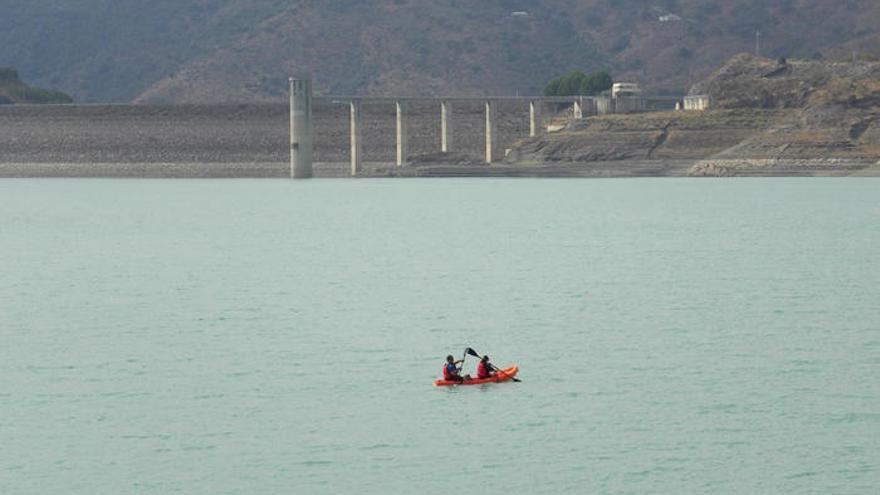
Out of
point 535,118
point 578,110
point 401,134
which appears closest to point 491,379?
point 578,110

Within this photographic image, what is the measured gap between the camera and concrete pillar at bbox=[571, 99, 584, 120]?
18288 centimetres

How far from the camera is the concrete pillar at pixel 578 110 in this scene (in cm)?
18288

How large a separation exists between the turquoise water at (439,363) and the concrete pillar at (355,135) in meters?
91.1

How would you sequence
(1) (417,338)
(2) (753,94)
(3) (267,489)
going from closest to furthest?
(3) (267,489) → (1) (417,338) → (2) (753,94)

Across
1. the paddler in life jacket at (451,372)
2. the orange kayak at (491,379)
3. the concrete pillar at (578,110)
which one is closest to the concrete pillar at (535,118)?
the concrete pillar at (578,110)

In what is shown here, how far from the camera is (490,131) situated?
18625cm

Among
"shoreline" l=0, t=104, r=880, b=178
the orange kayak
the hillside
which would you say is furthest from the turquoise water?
"shoreline" l=0, t=104, r=880, b=178

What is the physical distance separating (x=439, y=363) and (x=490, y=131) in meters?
141

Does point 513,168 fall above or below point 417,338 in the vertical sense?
above

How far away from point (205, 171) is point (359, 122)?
64.4ft

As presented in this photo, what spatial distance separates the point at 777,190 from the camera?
505 feet

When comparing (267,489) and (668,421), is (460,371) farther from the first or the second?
(267,489)

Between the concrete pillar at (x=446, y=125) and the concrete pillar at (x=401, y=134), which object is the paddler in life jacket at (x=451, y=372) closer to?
the concrete pillar at (x=401, y=134)

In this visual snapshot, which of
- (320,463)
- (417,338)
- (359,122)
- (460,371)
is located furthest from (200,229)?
(359,122)
